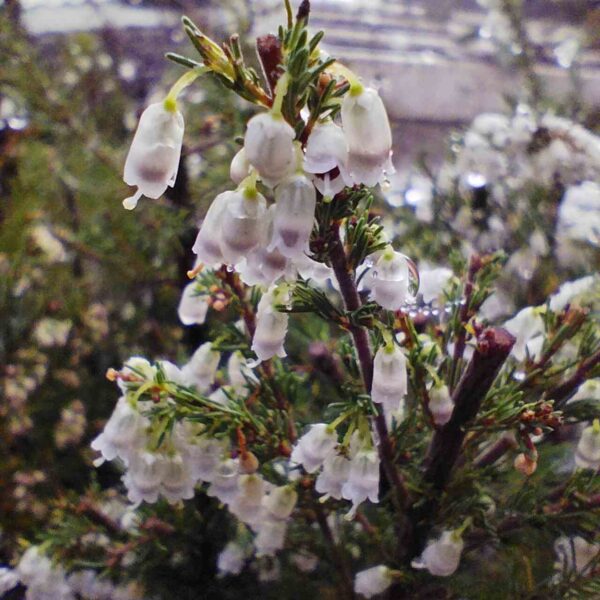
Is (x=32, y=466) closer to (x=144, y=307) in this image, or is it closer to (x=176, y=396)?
(x=144, y=307)

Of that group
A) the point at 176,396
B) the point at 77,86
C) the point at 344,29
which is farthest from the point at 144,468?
the point at 344,29

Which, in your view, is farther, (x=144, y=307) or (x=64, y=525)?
(x=144, y=307)

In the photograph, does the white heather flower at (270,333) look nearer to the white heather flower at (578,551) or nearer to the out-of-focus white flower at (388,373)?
the out-of-focus white flower at (388,373)

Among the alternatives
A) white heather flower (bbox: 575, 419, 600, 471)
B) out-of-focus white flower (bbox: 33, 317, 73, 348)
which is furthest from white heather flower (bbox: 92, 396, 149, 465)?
out-of-focus white flower (bbox: 33, 317, 73, 348)

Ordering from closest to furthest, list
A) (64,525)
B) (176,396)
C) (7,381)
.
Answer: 1. (176,396)
2. (64,525)
3. (7,381)

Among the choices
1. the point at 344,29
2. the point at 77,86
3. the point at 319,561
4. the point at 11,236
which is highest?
the point at 344,29

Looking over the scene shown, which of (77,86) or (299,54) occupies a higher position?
(299,54)
